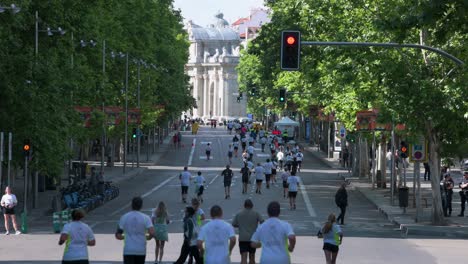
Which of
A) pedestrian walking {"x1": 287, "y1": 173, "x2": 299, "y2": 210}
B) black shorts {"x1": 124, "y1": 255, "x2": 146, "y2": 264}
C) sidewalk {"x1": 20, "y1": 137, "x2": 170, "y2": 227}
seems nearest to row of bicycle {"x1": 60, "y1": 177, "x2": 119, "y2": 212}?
sidewalk {"x1": 20, "y1": 137, "x2": 170, "y2": 227}

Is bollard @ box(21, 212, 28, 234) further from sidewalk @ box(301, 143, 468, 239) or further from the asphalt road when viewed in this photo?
sidewalk @ box(301, 143, 468, 239)

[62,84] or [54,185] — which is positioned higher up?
[62,84]

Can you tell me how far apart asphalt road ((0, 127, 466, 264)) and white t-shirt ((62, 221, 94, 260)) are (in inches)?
371

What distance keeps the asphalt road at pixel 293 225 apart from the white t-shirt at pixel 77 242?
9420 mm

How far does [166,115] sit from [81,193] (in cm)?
6138

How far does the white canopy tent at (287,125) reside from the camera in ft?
445

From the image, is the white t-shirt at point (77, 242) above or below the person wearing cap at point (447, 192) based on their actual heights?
above

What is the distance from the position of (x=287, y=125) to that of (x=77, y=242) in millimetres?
115942

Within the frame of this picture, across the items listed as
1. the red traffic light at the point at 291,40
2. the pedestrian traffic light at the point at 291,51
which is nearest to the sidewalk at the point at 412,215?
the pedestrian traffic light at the point at 291,51

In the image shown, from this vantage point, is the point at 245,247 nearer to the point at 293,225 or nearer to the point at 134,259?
the point at 134,259

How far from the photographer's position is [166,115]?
4387 inches

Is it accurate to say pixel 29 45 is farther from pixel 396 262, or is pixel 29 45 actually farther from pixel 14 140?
pixel 396 262

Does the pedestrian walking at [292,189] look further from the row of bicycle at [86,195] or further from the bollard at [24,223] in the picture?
the bollard at [24,223]

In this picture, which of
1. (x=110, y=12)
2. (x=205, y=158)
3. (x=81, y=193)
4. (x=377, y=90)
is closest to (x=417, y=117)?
(x=377, y=90)
